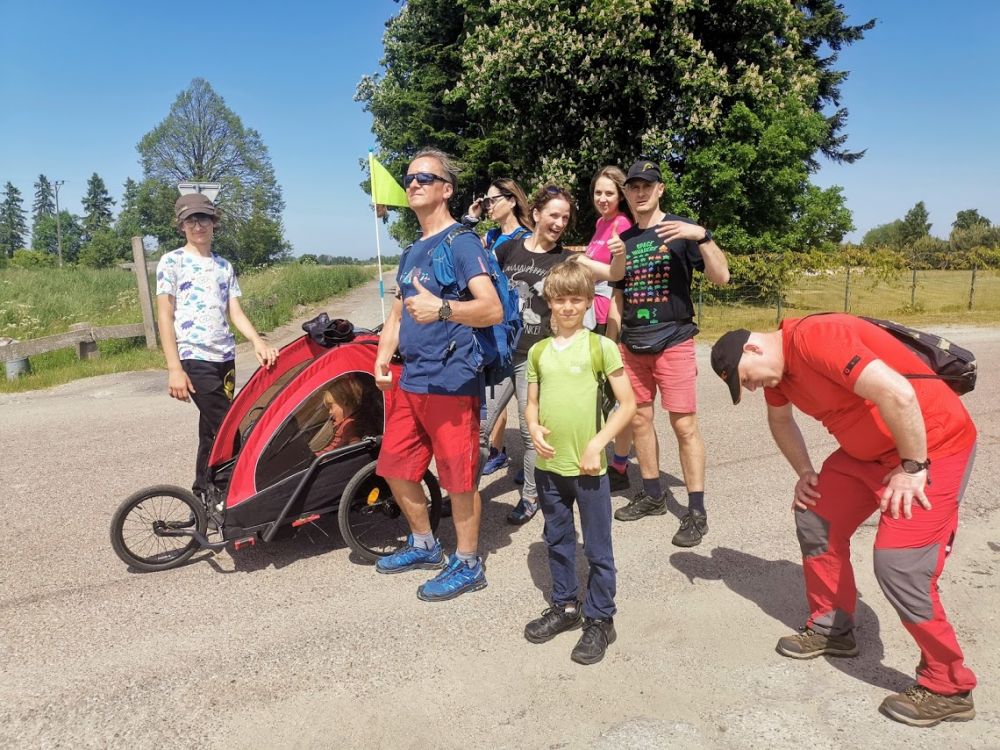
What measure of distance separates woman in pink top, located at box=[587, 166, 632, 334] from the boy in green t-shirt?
1339 mm

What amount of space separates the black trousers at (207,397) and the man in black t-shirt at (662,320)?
248 cm

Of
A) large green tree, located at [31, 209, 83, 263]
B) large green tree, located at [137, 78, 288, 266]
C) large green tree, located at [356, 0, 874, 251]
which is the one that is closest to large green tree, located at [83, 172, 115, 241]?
large green tree, located at [31, 209, 83, 263]

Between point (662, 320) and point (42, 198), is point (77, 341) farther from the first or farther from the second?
point (42, 198)

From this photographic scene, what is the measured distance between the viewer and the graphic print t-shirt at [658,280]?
3.93m

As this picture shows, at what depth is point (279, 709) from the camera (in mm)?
2598

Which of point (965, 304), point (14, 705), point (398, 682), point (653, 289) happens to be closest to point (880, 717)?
point (398, 682)

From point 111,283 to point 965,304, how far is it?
27077 mm

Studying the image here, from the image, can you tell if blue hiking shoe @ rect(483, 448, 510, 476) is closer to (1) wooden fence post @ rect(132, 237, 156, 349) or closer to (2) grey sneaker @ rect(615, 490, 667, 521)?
(2) grey sneaker @ rect(615, 490, 667, 521)

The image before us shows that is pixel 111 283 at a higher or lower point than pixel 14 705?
higher

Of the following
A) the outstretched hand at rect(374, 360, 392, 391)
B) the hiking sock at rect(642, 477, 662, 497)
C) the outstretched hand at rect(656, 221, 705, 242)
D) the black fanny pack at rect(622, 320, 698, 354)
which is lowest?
the hiking sock at rect(642, 477, 662, 497)

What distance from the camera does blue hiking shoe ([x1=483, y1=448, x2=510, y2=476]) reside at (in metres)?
5.44

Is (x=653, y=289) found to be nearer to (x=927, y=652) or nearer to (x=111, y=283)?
(x=927, y=652)

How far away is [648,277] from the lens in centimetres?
403

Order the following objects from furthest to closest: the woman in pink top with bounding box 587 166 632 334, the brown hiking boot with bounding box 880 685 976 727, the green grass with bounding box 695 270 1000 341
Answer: the green grass with bounding box 695 270 1000 341 < the woman in pink top with bounding box 587 166 632 334 < the brown hiking boot with bounding box 880 685 976 727
